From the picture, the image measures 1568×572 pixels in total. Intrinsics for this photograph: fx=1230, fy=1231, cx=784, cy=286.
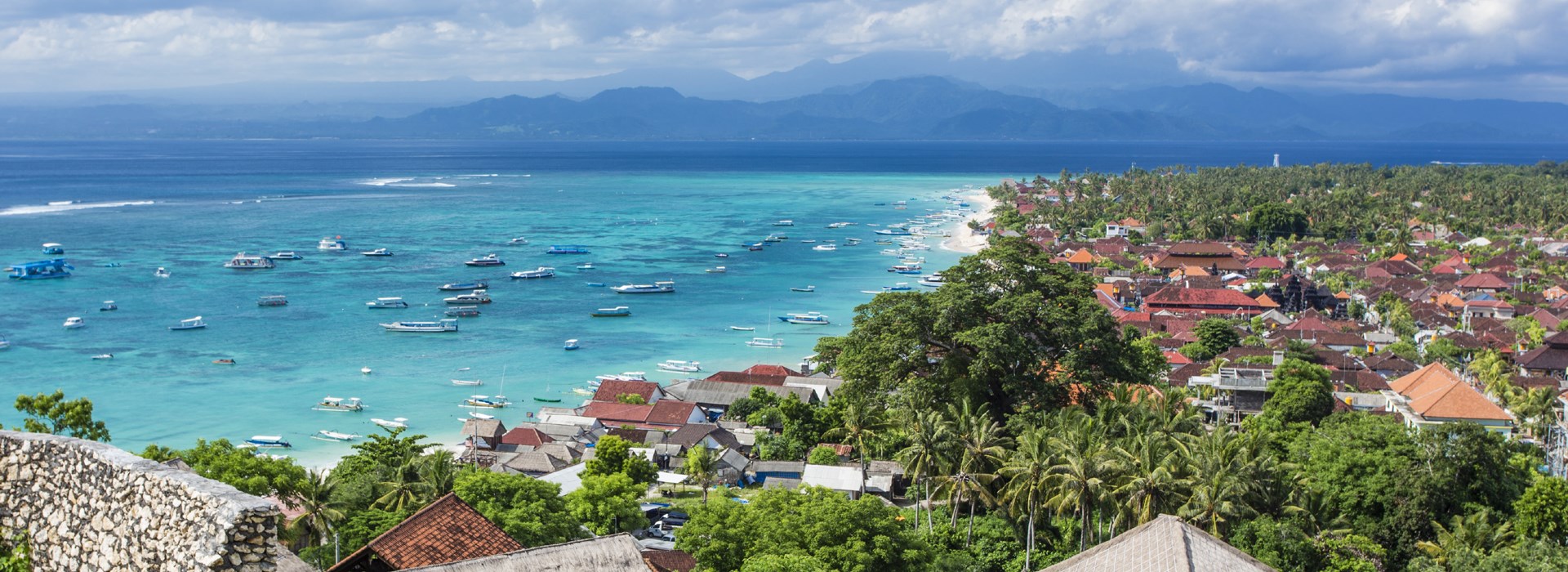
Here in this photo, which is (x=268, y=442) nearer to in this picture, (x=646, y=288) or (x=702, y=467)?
(x=702, y=467)

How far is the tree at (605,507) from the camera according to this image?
75.2ft

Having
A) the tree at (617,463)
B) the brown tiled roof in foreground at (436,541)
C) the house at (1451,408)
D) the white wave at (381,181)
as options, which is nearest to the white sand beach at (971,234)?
the house at (1451,408)

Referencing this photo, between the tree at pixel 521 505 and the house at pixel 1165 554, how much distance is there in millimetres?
9070

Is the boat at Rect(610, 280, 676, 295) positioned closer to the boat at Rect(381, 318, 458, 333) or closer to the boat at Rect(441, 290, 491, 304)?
the boat at Rect(441, 290, 491, 304)

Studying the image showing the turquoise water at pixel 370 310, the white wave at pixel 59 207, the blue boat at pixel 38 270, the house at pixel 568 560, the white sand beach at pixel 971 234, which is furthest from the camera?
the white wave at pixel 59 207

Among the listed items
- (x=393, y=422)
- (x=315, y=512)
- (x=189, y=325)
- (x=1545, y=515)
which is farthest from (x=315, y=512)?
(x=189, y=325)

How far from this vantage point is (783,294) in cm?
6744

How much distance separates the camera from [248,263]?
73000 millimetres

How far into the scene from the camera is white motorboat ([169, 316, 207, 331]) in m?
54.5

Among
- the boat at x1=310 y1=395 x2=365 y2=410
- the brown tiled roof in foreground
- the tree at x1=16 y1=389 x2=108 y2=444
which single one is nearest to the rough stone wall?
the brown tiled roof in foreground

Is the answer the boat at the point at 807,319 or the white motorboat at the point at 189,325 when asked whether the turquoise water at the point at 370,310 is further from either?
the boat at the point at 807,319

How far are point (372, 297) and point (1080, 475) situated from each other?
167ft

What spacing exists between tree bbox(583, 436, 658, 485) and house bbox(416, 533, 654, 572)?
17.3m

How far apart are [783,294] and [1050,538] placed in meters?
45.1
